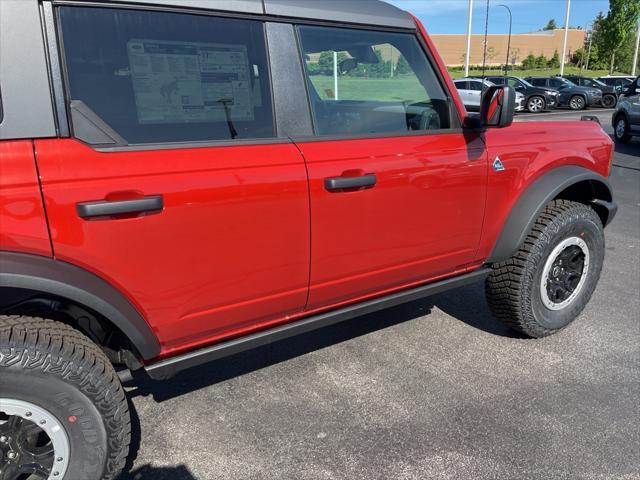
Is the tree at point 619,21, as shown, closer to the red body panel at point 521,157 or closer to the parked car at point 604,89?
the parked car at point 604,89

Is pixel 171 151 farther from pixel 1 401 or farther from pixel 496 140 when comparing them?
pixel 496 140

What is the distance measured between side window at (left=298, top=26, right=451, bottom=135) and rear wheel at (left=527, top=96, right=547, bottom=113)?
79.0 ft

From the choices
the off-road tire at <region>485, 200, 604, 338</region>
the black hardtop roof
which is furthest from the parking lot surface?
the black hardtop roof

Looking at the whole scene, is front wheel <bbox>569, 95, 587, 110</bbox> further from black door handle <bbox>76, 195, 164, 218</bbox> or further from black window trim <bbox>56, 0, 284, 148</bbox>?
black door handle <bbox>76, 195, 164, 218</bbox>

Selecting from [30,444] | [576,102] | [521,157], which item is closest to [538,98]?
[576,102]

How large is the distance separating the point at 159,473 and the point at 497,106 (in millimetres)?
2347

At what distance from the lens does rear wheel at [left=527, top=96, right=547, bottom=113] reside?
2414cm

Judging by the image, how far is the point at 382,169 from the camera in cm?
236

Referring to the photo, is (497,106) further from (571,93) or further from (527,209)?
(571,93)

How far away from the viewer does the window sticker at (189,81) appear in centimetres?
194

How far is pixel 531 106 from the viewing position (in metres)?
24.3

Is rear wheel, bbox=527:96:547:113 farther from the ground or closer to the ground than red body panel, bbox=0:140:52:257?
closer to the ground

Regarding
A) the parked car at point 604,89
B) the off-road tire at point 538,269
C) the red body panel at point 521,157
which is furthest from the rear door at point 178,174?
the parked car at point 604,89

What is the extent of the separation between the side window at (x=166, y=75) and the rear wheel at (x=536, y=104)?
25.0m
